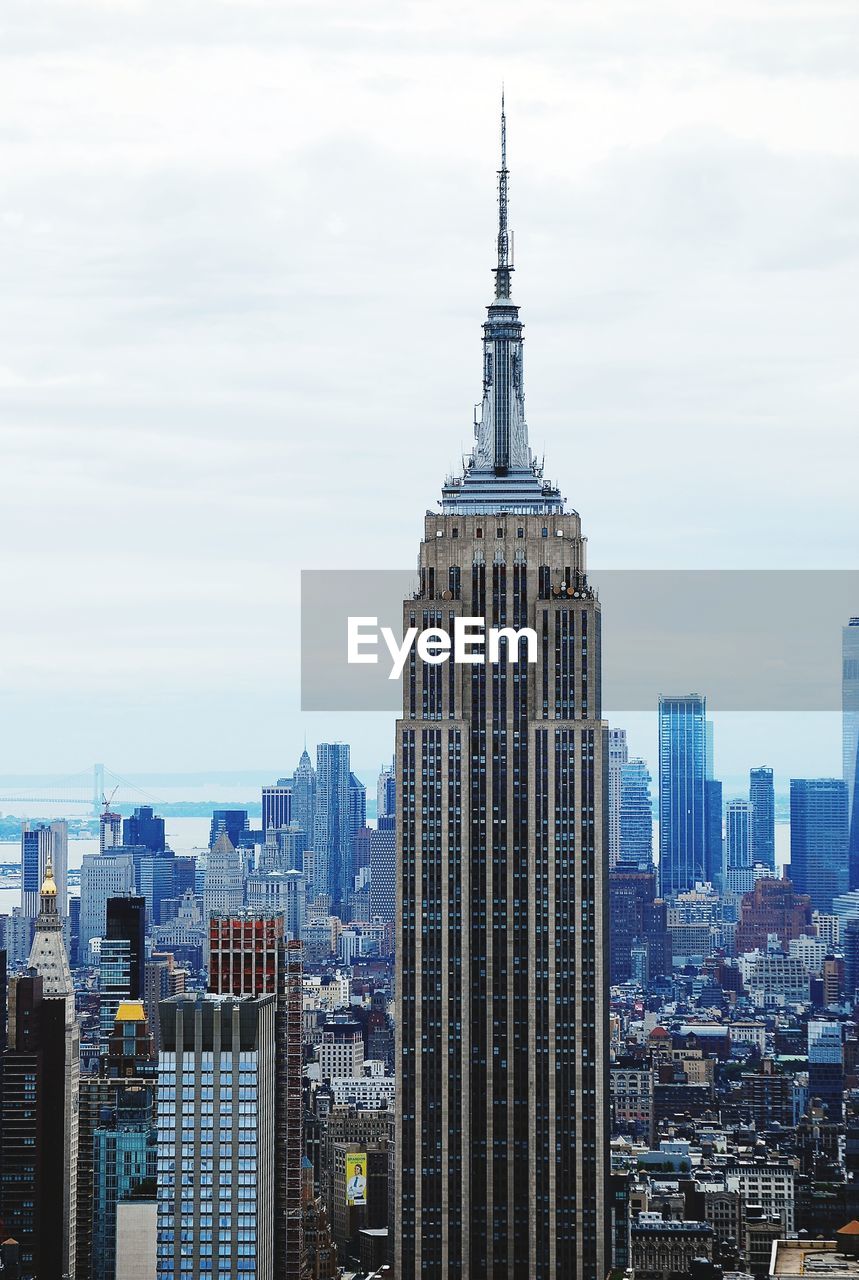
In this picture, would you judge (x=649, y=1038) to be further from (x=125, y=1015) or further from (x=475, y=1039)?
(x=475, y=1039)

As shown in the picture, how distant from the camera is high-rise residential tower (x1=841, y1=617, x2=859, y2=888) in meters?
67.4

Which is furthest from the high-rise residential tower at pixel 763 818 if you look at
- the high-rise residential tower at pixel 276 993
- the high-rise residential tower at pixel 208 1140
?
the high-rise residential tower at pixel 208 1140

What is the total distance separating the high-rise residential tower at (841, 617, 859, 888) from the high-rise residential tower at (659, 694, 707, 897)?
429 centimetres

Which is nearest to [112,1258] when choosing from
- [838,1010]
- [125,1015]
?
[125,1015]

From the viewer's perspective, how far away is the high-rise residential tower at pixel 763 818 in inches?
3055

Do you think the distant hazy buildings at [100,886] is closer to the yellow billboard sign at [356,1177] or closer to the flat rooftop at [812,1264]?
the yellow billboard sign at [356,1177]

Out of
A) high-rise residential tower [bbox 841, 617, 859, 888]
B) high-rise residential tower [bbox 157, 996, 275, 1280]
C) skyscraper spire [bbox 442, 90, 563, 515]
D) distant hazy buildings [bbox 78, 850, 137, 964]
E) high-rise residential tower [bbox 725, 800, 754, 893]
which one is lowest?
high-rise residential tower [bbox 157, 996, 275, 1280]

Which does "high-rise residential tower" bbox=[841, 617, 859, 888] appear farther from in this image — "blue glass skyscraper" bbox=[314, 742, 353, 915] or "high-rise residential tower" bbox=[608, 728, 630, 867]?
"blue glass skyscraper" bbox=[314, 742, 353, 915]

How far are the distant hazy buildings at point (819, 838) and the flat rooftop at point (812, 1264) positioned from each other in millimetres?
44510

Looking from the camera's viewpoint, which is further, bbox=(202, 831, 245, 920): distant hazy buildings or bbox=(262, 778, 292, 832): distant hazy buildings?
bbox=(202, 831, 245, 920): distant hazy buildings

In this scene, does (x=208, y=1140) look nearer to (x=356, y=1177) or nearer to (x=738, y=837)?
(x=356, y=1177)

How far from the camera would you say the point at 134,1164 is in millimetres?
60438

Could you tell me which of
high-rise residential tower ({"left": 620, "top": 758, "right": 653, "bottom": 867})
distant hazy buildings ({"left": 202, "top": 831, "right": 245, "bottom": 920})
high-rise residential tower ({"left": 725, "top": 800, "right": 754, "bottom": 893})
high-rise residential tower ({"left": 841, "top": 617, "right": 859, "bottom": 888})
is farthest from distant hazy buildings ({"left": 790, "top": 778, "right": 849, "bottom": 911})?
distant hazy buildings ({"left": 202, "top": 831, "right": 245, "bottom": 920})

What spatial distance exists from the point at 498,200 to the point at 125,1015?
2843 centimetres
